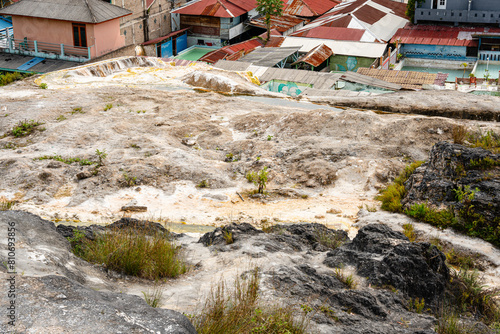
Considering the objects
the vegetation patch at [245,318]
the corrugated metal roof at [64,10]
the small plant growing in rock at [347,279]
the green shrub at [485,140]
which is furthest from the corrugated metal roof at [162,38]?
the vegetation patch at [245,318]

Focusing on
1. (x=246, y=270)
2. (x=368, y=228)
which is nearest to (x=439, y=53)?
(x=368, y=228)

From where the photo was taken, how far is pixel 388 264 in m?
6.50

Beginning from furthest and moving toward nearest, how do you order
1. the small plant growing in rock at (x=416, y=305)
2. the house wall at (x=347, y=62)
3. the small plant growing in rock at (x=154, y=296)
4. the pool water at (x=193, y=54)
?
the pool water at (x=193, y=54) → the house wall at (x=347, y=62) → the small plant growing in rock at (x=416, y=305) → the small plant growing in rock at (x=154, y=296)

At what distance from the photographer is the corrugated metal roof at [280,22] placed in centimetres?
4288

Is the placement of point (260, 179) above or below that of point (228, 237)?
below

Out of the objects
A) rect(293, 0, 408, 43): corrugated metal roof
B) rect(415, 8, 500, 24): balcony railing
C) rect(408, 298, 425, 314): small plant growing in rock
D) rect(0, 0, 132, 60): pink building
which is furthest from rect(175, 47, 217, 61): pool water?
rect(408, 298, 425, 314): small plant growing in rock

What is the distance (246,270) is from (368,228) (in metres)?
2.44

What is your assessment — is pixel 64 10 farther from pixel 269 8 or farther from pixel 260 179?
pixel 260 179

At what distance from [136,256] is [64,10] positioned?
956 inches

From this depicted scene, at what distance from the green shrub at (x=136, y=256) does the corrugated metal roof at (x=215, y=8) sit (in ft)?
120

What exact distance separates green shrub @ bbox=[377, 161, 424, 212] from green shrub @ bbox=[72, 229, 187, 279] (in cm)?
520

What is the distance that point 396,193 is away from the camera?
35.1 ft

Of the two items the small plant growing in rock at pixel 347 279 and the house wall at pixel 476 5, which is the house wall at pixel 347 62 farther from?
the small plant growing in rock at pixel 347 279

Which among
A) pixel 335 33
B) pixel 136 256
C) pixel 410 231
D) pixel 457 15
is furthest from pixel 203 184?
pixel 457 15
